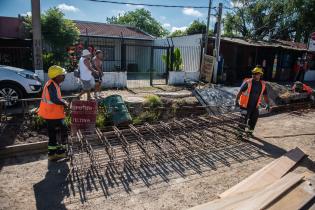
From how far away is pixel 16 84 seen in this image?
8.09 m

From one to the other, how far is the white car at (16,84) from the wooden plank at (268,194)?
680 cm

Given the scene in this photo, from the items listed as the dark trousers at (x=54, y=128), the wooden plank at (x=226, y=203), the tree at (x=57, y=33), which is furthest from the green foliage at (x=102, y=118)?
the tree at (x=57, y=33)

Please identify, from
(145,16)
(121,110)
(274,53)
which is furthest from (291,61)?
(145,16)

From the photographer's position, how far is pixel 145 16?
6206 centimetres

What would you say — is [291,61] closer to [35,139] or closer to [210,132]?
[210,132]

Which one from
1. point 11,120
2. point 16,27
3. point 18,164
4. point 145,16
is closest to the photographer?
point 18,164

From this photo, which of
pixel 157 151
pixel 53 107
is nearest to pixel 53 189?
pixel 53 107

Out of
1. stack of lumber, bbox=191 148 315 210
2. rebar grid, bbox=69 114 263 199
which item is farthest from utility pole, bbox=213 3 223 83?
stack of lumber, bbox=191 148 315 210

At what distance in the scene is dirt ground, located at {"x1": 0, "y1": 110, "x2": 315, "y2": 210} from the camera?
13.8 ft

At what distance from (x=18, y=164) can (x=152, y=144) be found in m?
2.90

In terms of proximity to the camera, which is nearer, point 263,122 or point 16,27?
point 263,122

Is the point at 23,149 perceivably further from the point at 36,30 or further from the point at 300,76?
the point at 300,76

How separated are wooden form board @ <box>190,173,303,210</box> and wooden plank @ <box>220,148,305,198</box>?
306 mm

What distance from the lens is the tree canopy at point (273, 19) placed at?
3011 centimetres
